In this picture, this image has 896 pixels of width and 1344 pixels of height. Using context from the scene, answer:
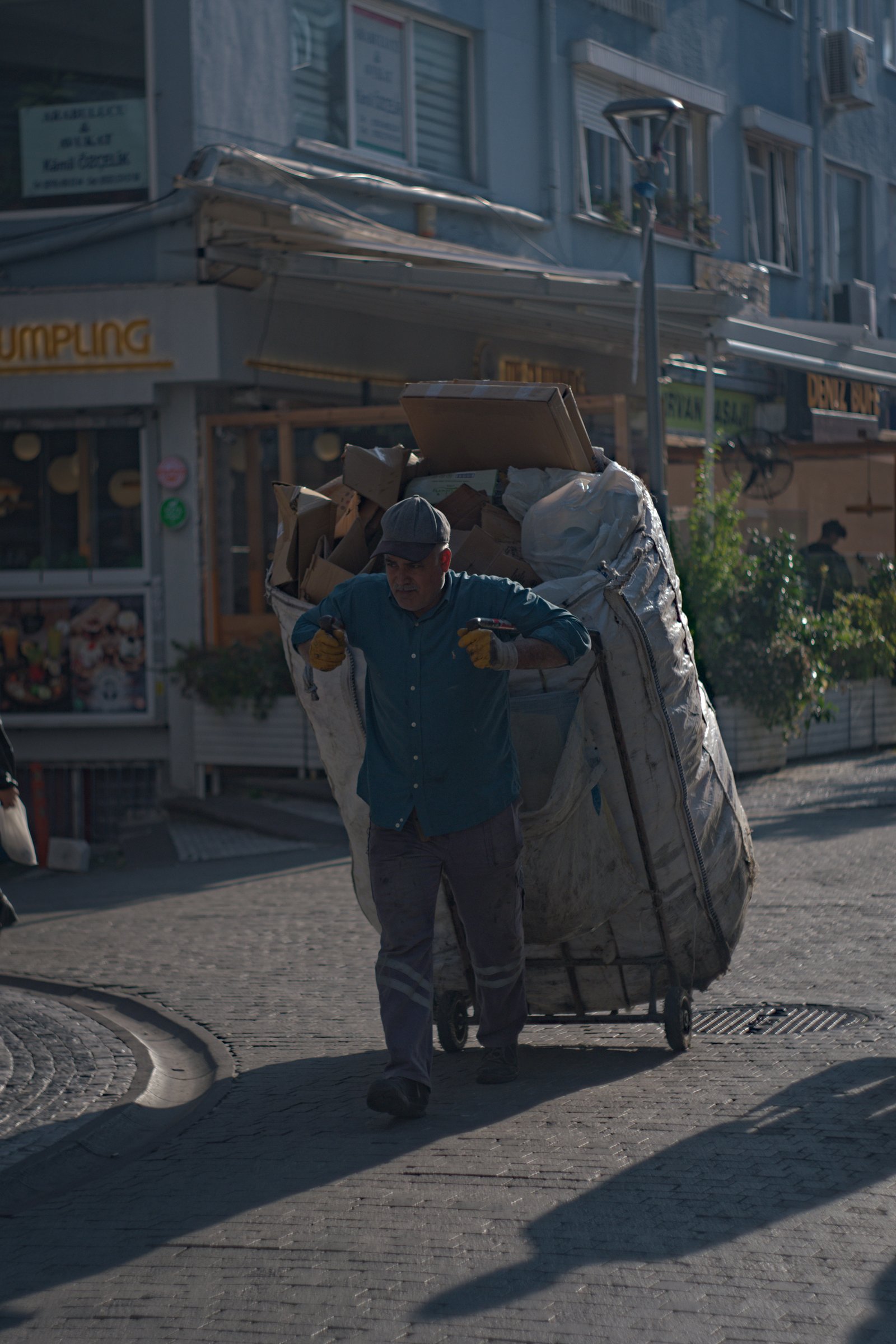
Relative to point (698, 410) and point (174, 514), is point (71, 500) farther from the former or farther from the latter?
point (698, 410)

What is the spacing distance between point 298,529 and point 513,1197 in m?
2.48

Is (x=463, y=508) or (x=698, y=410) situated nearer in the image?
(x=463, y=508)

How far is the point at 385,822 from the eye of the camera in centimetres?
526

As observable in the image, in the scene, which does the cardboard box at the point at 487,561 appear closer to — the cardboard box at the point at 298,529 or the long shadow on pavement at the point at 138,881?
the cardboard box at the point at 298,529

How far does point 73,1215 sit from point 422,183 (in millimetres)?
13392

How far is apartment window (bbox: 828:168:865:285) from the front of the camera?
80.6 feet

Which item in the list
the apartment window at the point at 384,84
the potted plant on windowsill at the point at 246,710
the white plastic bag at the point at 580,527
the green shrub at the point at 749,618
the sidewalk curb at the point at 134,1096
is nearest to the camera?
the sidewalk curb at the point at 134,1096

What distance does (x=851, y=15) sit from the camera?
24.9 m

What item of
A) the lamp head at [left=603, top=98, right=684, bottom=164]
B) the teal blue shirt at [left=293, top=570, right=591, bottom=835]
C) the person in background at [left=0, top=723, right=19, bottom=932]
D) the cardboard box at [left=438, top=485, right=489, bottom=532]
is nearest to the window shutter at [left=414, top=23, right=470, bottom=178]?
the lamp head at [left=603, top=98, right=684, bottom=164]

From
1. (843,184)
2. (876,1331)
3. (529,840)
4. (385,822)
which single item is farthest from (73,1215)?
(843,184)

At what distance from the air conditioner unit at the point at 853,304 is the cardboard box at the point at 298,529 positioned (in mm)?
19439

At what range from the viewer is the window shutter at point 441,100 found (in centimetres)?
1675

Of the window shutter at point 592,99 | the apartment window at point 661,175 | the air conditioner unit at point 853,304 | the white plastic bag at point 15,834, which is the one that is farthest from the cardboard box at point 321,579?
the air conditioner unit at point 853,304

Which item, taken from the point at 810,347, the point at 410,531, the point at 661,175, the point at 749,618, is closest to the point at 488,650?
the point at 410,531
